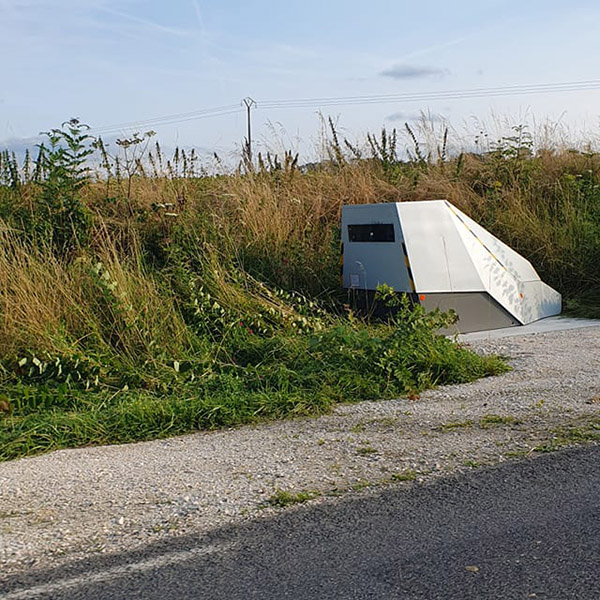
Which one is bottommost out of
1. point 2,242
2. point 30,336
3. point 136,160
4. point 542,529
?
point 542,529

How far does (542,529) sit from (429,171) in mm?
12483

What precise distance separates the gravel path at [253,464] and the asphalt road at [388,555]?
0.23 meters

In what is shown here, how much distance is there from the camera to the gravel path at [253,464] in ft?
14.2

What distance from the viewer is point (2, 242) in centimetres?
957

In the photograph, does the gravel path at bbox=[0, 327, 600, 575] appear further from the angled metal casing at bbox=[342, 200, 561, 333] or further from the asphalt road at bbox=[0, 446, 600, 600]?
the angled metal casing at bbox=[342, 200, 561, 333]

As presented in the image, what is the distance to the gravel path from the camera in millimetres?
4332

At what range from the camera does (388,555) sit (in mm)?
3871

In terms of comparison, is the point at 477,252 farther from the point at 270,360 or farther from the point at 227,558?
the point at 227,558

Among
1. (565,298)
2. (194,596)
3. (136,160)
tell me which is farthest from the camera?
(136,160)

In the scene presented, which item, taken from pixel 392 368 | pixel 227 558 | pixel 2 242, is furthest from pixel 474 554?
pixel 2 242

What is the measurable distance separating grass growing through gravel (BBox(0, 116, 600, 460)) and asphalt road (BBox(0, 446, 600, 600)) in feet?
7.24

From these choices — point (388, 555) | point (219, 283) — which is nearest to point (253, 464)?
point (388, 555)

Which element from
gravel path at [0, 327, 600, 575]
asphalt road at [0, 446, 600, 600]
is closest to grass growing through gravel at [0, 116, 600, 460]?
gravel path at [0, 327, 600, 575]

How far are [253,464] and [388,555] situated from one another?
5.39 feet
